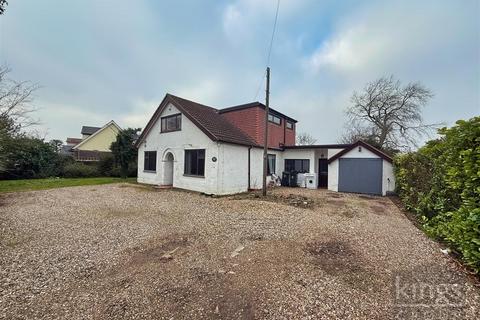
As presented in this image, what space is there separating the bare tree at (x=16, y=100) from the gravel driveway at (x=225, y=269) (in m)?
10.5

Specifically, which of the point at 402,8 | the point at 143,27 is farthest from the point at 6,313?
the point at 402,8

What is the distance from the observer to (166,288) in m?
3.16

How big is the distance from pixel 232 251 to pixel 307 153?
13.3m

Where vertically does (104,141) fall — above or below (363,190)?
above

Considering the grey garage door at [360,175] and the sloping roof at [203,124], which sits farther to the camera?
the grey garage door at [360,175]

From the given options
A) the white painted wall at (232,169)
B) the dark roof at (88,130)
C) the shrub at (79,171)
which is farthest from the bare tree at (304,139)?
the dark roof at (88,130)

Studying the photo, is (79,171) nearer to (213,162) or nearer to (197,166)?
(197,166)

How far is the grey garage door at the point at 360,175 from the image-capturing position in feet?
43.0

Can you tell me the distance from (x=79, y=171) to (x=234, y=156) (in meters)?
17.6

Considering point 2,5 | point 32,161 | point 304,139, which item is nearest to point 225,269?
point 2,5

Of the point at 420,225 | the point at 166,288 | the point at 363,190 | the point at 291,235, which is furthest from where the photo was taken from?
the point at 363,190

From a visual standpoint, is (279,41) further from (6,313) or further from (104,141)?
(104,141)

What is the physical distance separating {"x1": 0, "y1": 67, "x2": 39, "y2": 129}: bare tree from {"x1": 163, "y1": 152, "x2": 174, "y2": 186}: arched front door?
9238 millimetres

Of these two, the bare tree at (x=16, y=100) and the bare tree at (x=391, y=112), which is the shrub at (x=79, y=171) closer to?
the bare tree at (x=16, y=100)
